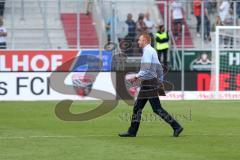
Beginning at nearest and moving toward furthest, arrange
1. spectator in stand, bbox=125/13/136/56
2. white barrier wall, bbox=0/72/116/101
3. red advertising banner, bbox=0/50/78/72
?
1. white barrier wall, bbox=0/72/116/101
2. red advertising banner, bbox=0/50/78/72
3. spectator in stand, bbox=125/13/136/56

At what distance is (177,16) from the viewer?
33.9 m

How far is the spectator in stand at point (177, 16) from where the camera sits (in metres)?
33.7

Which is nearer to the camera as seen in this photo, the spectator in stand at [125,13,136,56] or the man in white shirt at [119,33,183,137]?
the man in white shirt at [119,33,183,137]

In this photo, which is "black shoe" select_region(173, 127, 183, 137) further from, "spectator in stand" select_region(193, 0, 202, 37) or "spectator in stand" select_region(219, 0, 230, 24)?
"spectator in stand" select_region(219, 0, 230, 24)

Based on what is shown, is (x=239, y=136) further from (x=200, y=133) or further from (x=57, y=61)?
(x=57, y=61)

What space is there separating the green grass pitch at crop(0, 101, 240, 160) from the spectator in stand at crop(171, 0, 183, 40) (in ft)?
33.0

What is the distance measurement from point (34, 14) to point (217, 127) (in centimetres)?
1650

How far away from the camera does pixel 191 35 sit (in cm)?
3434

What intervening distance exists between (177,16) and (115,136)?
18.4 metres

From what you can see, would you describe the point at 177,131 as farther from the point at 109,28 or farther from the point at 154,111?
the point at 109,28

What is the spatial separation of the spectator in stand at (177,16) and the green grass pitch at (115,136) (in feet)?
33.0

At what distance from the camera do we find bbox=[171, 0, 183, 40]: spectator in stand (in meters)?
33.7

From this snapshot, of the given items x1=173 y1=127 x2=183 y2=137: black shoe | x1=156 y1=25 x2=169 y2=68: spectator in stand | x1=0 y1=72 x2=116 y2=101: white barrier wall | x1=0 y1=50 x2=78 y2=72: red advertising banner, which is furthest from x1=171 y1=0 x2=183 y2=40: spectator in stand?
x1=173 y1=127 x2=183 y2=137: black shoe

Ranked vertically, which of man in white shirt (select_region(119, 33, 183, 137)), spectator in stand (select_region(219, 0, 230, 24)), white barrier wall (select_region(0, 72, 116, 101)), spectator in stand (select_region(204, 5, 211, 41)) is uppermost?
spectator in stand (select_region(219, 0, 230, 24))
